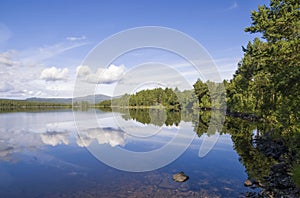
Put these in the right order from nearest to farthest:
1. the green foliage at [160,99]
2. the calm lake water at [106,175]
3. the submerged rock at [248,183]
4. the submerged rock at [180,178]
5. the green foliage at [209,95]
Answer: the calm lake water at [106,175], the submerged rock at [248,183], the submerged rock at [180,178], the green foliage at [209,95], the green foliage at [160,99]

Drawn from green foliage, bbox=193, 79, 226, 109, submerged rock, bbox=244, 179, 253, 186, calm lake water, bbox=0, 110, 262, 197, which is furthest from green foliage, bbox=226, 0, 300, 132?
green foliage, bbox=193, 79, 226, 109

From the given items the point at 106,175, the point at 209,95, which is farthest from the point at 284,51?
the point at 209,95

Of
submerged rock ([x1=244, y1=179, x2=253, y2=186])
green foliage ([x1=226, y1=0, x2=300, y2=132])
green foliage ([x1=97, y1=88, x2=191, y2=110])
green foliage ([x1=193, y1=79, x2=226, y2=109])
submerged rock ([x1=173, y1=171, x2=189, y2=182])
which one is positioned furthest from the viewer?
green foliage ([x1=97, y1=88, x2=191, y2=110])

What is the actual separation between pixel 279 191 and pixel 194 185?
14.0 ft

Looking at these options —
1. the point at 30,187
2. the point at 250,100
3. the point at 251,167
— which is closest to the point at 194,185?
the point at 251,167

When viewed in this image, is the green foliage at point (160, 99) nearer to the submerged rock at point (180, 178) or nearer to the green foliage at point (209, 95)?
the green foliage at point (209, 95)

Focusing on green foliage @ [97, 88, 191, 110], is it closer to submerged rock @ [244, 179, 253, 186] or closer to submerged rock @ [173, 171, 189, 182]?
submerged rock @ [173, 171, 189, 182]

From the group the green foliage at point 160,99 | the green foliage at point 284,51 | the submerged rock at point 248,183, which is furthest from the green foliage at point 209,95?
the submerged rock at point 248,183

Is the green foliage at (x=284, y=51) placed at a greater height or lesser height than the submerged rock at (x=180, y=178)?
greater

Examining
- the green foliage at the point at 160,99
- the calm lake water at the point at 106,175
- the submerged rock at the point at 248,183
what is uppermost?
the green foliage at the point at 160,99

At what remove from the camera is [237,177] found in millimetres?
14820

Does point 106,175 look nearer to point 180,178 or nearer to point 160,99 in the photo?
point 180,178

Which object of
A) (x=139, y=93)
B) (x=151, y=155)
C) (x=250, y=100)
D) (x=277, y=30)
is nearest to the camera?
(x=277, y=30)

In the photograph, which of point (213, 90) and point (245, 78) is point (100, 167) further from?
point (213, 90)
